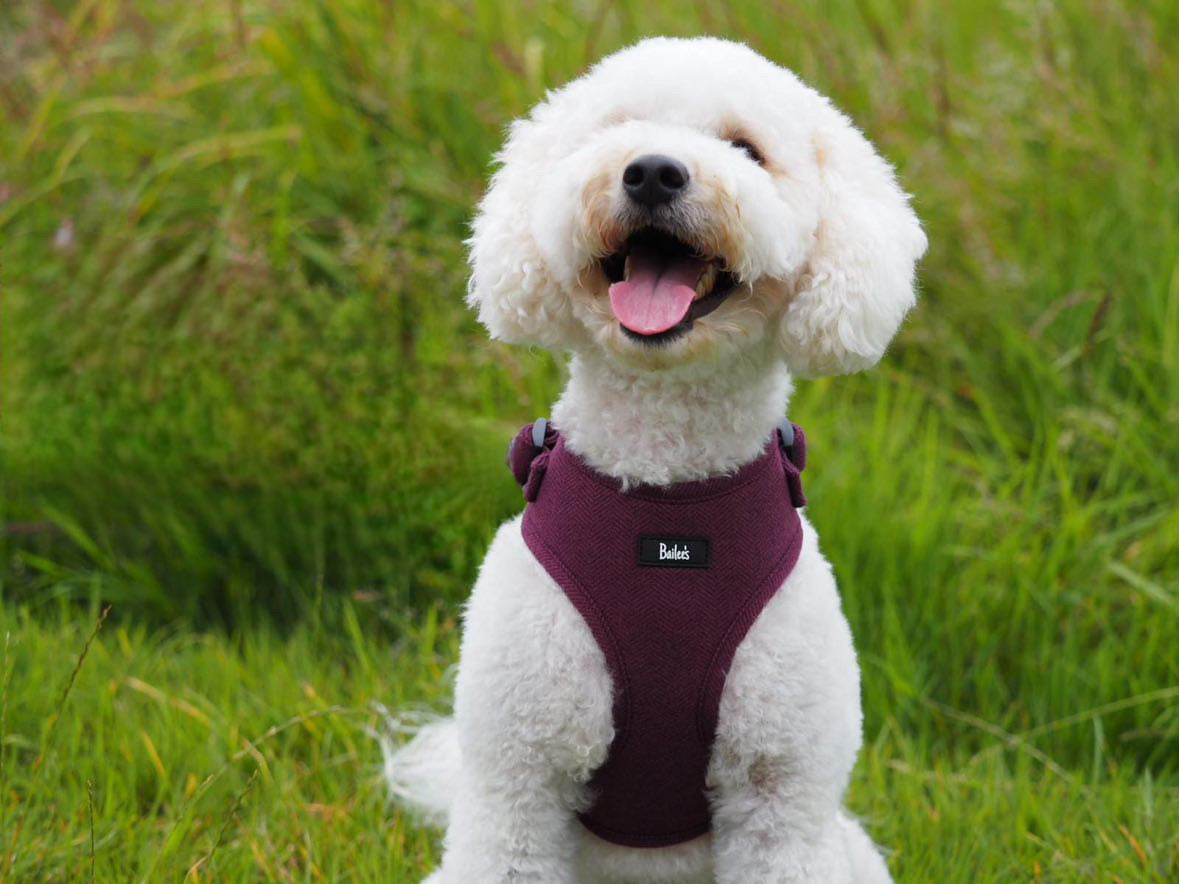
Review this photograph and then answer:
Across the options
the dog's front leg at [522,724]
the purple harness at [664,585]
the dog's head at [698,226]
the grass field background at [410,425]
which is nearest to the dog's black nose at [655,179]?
the dog's head at [698,226]

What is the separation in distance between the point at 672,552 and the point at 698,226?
0.55 m

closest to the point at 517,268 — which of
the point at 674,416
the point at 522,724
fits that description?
the point at 674,416

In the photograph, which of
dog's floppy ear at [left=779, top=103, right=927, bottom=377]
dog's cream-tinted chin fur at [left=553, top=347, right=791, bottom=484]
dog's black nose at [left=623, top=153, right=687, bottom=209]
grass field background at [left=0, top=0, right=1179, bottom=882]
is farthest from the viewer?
grass field background at [left=0, top=0, right=1179, bottom=882]

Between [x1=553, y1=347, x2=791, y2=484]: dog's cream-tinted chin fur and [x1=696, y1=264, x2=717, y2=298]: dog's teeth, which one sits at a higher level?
[x1=696, y1=264, x2=717, y2=298]: dog's teeth

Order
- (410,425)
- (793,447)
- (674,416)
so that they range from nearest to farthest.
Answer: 1. (674,416)
2. (793,447)
3. (410,425)

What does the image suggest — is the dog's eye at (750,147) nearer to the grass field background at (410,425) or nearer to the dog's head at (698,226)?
the dog's head at (698,226)

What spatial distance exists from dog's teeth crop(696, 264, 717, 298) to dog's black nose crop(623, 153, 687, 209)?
0.58ft

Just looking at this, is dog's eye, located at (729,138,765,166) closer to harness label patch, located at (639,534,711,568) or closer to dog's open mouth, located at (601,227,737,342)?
dog's open mouth, located at (601,227,737,342)

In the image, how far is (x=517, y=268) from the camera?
2.41 metres

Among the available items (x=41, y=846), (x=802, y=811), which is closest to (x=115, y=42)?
(x=41, y=846)

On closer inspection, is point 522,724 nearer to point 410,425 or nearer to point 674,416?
point 674,416

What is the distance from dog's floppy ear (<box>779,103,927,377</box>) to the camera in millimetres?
2318

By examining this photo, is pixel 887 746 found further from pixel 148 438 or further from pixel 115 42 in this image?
pixel 115 42

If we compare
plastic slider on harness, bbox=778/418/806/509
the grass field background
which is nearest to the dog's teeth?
plastic slider on harness, bbox=778/418/806/509
